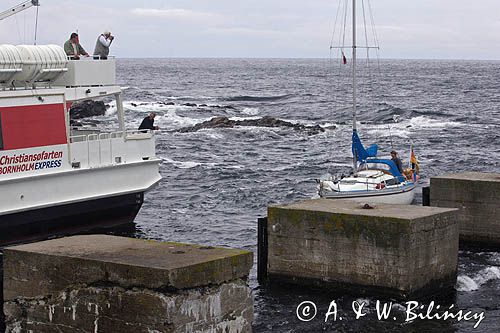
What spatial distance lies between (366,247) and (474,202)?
573 cm

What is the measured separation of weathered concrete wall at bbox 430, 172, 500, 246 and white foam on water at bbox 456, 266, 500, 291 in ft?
6.06

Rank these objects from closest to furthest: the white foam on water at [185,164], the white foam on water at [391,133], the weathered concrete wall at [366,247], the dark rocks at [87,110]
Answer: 1. the weathered concrete wall at [366,247]
2. the white foam on water at [185,164]
3. the white foam on water at [391,133]
4. the dark rocks at [87,110]

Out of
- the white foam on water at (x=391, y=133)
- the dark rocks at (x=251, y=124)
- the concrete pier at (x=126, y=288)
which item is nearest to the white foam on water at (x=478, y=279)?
the concrete pier at (x=126, y=288)

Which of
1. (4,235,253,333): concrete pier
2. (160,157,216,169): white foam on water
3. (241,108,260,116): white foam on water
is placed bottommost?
(241,108,260,116): white foam on water

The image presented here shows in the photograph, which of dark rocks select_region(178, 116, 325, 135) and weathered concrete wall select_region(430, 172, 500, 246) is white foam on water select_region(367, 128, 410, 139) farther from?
weathered concrete wall select_region(430, 172, 500, 246)

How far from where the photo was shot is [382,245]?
16906mm

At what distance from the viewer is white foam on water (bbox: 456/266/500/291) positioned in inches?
737

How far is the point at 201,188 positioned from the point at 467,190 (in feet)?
43.8

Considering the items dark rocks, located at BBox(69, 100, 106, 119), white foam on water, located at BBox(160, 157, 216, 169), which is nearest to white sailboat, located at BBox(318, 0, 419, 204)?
white foam on water, located at BBox(160, 157, 216, 169)

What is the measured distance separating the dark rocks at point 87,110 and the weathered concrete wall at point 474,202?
1964 inches

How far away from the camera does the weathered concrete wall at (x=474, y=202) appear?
71.4 feet

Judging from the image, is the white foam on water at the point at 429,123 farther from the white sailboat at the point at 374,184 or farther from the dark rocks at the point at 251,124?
the white sailboat at the point at 374,184

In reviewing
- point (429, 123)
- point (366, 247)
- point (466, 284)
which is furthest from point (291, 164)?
point (429, 123)

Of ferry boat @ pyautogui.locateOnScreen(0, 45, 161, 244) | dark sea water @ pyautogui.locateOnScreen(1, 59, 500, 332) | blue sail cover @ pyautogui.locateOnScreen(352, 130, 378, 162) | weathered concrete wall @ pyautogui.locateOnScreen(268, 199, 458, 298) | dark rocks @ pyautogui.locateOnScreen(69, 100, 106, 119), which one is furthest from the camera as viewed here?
dark rocks @ pyautogui.locateOnScreen(69, 100, 106, 119)
